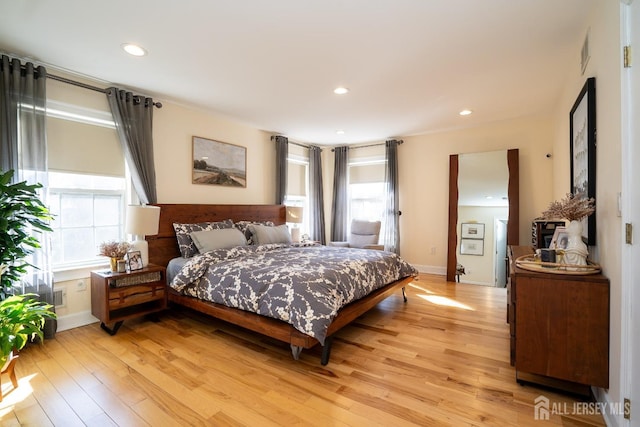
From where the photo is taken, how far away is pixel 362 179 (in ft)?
19.6

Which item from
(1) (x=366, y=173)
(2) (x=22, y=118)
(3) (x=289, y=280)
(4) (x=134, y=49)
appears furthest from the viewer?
(1) (x=366, y=173)

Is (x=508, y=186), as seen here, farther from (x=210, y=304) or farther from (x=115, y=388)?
(x=115, y=388)

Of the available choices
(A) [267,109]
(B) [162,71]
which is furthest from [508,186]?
(B) [162,71]

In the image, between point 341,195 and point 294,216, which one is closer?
point 294,216

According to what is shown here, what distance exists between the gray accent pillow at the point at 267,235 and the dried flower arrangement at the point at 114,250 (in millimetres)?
1471

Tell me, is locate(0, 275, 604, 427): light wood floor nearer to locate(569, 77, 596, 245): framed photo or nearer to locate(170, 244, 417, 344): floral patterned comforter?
locate(170, 244, 417, 344): floral patterned comforter

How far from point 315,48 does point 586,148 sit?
2124mm

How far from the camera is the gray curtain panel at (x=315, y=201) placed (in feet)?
19.2

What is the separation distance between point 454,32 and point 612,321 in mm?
2090

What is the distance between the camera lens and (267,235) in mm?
4004

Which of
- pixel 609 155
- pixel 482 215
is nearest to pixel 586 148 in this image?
pixel 609 155

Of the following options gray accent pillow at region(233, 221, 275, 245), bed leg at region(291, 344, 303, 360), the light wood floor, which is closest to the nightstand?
the light wood floor

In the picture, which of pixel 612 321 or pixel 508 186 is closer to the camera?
pixel 612 321

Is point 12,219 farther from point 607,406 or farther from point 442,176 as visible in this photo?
point 442,176
